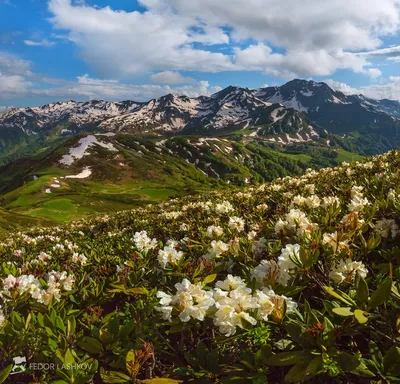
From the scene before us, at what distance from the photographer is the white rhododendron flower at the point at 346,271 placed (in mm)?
2838

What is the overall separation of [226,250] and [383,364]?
2379 mm

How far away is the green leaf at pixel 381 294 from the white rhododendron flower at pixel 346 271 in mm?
839

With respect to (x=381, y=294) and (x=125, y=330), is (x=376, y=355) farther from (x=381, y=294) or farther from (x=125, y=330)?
(x=125, y=330)

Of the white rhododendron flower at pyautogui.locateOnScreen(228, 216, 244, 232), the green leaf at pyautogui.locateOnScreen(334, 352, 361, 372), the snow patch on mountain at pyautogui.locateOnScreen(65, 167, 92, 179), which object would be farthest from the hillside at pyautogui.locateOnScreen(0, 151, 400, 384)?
the snow patch on mountain at pyautogui.locateOnScreen(65, 167, 92, 179)

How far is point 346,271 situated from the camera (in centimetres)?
291

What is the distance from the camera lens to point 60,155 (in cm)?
19575

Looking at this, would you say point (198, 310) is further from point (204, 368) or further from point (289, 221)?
point (289, 221)

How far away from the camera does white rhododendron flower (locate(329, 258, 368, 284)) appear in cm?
284

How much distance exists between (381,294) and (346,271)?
38.1 inches

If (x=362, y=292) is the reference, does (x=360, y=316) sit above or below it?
below

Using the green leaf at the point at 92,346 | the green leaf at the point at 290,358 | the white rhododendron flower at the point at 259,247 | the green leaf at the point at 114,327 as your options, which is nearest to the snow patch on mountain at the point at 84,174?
the white rhododendron flower at the point at 259,247

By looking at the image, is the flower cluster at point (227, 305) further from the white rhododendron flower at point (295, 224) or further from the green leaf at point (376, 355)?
the white rhododendron flower at point (295, 224)

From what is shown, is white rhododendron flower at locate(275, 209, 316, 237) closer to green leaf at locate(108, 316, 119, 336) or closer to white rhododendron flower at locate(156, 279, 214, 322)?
white rhododendron flower at locate(156, 279, 214, 322)

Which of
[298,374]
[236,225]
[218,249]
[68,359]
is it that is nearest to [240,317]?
[298,374]
